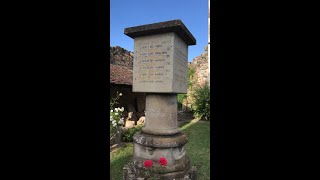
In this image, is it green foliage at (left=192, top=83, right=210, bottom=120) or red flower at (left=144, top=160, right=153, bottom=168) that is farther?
green foliage at (left=192, top=83, right=210, bottom=120)

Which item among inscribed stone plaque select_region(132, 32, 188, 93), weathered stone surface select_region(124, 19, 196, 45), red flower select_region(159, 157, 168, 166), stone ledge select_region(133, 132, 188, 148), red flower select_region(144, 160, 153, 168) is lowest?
red flower select_region(144, 160, 153, 168)

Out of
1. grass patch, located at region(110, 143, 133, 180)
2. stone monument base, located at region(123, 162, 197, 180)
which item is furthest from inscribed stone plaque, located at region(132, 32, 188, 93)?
grass patch, located at region(110, 143, 133, 180)

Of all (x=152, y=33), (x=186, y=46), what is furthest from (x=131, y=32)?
(x=186, y=46)

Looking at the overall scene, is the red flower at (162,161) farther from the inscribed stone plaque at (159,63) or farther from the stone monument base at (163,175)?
the inscribed stone plaque at (159,63)

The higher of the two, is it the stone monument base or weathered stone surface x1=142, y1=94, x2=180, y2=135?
weathered stone surface x1=142, y1=94, x2=180, y2=135

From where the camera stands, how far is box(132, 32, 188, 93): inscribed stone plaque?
3.34 metres

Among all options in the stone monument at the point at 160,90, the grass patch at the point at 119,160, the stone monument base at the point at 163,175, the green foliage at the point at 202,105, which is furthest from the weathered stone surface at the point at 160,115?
the green foliage at the point at 202,105

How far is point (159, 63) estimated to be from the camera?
3424 mm

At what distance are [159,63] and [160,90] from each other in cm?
44

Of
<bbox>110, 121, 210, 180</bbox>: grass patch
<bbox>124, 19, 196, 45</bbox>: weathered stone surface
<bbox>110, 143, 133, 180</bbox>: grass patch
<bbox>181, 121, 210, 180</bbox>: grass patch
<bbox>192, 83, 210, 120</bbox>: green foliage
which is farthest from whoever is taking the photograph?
<bbox>192, 83, 210, 120</bbox>: green foliage

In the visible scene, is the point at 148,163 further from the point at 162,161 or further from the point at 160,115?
the point at 160,115

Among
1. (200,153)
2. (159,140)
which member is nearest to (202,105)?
(200,153)

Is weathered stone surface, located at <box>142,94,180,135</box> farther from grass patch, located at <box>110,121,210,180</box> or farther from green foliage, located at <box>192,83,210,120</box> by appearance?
green foliage, located at <box>192,83,210,120</box>
